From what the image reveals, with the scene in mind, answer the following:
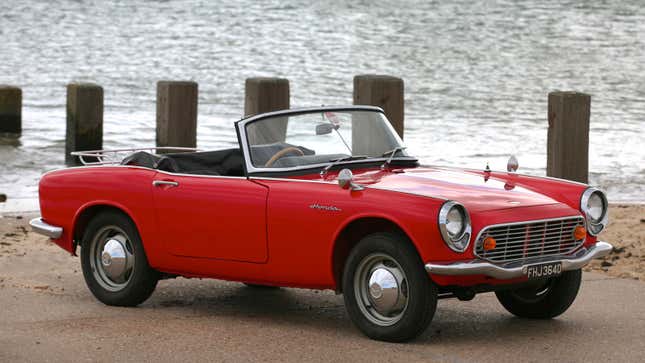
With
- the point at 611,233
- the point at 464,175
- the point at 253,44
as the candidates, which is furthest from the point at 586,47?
the point at 464,175

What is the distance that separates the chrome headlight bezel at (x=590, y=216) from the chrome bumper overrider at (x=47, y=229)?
3.11 metres

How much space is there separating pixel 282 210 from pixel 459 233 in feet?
3.48

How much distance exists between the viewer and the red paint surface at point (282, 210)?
6.89 meters

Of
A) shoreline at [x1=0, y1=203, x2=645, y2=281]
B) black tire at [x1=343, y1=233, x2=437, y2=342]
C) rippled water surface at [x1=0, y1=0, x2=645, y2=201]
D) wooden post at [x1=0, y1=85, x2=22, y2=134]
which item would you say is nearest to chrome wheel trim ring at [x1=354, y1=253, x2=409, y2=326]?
black tire at [x1=343, y1=233, x2=437, y2=342]

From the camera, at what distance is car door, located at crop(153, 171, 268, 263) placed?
7.48m

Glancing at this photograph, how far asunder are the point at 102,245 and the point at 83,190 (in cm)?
35

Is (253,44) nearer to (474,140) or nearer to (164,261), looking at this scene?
(474,140)

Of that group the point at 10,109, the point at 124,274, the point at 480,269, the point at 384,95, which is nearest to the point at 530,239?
the point at 480,269

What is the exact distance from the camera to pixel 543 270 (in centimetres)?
698

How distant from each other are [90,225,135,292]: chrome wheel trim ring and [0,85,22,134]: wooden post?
10.4 metres

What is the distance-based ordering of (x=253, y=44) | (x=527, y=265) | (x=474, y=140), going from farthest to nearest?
(x=253, y=44), (x=474, y=140), (x=527, y=265)

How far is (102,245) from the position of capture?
822cm

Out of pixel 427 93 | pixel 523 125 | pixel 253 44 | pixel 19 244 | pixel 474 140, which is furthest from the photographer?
pixel 253 44

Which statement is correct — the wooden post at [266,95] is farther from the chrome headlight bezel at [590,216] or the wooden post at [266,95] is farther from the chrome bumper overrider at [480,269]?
the chrome bumper overrider at [480,269]
